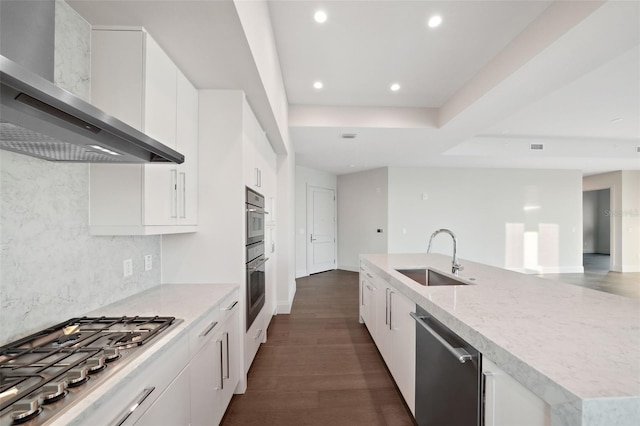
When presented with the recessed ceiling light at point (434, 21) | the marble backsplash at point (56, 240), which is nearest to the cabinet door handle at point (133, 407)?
the marble backsplash at point (56, 240)

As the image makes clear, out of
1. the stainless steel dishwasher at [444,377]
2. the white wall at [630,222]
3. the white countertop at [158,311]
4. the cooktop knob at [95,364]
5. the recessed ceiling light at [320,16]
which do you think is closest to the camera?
the white countertop at [158,311]

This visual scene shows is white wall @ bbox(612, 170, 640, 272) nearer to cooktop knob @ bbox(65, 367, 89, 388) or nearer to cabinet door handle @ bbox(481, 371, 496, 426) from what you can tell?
cabinet door handle @ bbox(481, 371, 496, 426)

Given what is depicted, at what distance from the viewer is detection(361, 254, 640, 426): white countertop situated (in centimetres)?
68

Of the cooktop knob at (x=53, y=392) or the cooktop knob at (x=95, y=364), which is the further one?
the cooktop knob at (x=95, y=364)

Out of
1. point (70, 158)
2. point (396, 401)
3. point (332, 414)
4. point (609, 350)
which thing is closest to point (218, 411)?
point (332, 414)

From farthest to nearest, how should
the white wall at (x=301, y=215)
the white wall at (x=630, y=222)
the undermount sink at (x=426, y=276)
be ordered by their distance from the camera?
the white wall at (x=630, y=222) < the white wall at (x=301, y=215) < the undermount sink at (x=426, y=276)

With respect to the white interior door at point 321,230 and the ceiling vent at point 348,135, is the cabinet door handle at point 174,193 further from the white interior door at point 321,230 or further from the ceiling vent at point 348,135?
the white interior door at point 321,230

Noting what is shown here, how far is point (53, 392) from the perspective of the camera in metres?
0.74

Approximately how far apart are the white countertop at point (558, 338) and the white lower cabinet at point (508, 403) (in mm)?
39

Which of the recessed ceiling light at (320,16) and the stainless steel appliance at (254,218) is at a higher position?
the recessed ceiling light at (320,16)

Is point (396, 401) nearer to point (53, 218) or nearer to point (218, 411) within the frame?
point (218, 411)

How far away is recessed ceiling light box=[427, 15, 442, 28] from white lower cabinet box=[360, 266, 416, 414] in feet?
7.16

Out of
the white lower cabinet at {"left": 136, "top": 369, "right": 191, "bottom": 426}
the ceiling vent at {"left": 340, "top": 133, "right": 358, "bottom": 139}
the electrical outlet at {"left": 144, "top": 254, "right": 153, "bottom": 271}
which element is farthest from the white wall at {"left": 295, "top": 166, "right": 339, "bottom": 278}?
the white lower cabinet at {"left": 136, "top": 369, "right": 191, "bottom": 426}

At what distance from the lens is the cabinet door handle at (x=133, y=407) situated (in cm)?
83
